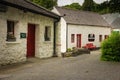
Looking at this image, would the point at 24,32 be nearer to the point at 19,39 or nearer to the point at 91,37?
the point at 19,39

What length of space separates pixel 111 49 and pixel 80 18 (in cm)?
1648

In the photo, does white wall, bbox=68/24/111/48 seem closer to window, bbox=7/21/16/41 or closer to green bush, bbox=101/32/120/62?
green bush, bbox=101/32/120/62

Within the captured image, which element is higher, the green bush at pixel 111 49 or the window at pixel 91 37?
the window at pixel 91 37

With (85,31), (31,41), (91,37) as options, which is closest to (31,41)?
Answer: (31,41)

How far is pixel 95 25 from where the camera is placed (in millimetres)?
35906

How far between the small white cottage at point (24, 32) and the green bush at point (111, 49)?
4.82m

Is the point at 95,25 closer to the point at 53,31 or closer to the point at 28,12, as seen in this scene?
the point at 53,31

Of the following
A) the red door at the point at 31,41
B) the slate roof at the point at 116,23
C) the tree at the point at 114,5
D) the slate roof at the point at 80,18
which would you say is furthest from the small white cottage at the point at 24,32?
the slate roof at the point at 116,23

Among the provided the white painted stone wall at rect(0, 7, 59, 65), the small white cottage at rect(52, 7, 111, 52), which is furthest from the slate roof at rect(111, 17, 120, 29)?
the white painted stone wall at rect(0, 7, 59, 65)

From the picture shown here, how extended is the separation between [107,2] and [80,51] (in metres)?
12.1

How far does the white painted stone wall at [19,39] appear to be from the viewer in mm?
15152

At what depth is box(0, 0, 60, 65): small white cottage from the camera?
15.2m

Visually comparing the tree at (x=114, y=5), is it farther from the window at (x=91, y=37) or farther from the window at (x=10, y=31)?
the window at (x=91, y=37)

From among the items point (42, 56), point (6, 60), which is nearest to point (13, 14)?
point (6, 60)
